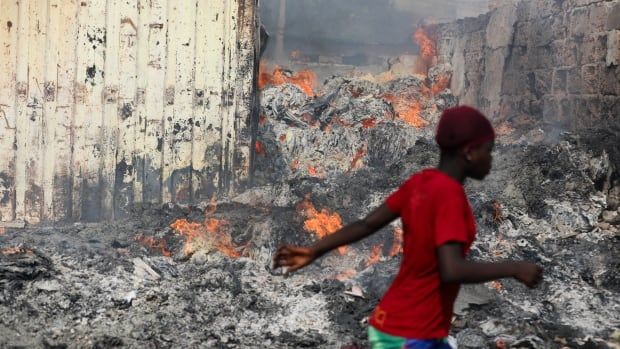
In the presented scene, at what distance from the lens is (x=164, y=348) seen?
5484 mm

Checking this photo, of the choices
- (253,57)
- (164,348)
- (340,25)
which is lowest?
(164,348)

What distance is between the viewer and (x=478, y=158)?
10.3 feet

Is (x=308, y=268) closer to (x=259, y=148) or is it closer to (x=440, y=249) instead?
(x=259, y=148)

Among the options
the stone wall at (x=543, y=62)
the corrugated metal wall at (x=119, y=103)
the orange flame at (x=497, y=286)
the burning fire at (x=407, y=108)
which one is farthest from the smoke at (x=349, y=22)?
the orange flame at (x=497, y=286)

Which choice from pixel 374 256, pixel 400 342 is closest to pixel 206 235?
pixel 374 256

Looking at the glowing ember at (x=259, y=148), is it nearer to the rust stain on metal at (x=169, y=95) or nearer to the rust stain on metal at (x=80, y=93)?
the rust stain on metal at (x=169, y=95)

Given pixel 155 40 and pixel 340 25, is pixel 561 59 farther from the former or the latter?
pixel 340 25

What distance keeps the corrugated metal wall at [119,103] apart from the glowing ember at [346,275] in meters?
2.42

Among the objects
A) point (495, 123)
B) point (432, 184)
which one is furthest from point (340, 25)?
point (432, 184)

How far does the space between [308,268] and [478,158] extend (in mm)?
4087

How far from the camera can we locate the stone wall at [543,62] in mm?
8930

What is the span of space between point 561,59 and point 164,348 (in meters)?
7.16

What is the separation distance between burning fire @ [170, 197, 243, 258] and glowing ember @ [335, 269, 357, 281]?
1.08 meters

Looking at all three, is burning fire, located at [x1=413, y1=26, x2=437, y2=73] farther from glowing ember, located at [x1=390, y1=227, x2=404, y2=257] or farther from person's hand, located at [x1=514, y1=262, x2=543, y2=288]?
person's hand, located at [x1=514, y1=262, x2=543, y2=288]
